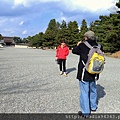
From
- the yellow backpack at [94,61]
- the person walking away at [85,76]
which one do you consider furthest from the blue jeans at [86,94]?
the yellow backpack at [94,61]

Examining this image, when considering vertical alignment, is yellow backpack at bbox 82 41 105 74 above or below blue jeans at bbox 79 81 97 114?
above

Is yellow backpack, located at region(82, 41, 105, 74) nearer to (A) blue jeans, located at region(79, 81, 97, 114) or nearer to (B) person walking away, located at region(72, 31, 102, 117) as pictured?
(B) person walking away, located at region(72, 31, 102, 117)

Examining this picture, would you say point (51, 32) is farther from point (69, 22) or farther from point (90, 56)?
point (90, 56)

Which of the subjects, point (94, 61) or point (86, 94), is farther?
point (86, 94)

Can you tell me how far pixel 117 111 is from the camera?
5.07 m

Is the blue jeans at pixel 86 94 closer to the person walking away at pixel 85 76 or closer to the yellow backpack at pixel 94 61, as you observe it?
the person walking away at pixel 85 76

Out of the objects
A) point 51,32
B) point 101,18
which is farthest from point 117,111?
point 51,32

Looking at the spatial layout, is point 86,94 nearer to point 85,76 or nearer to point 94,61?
point 85,76

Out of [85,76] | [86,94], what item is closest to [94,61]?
[85,76]

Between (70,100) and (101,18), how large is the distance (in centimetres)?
3605

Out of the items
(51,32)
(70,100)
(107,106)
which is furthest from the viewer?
(51,32)

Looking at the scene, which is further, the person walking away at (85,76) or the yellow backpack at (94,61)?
the person walking away at (85,76)

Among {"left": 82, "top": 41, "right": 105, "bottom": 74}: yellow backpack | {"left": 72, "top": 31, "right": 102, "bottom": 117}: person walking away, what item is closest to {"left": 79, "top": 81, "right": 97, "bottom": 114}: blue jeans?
{"left": 72, "top": 31, "right": 102, "bottom": 117}: person walking away

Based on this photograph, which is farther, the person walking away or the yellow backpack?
the person walking away
